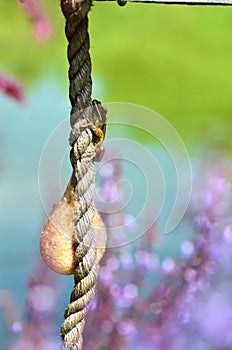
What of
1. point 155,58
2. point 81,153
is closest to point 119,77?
point 155,58

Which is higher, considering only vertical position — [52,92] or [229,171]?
[52,92]

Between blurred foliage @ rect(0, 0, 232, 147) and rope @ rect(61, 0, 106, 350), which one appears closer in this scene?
rope @ rect(61, 0, 106, 350)

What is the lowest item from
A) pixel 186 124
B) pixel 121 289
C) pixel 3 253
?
pixel 121 289

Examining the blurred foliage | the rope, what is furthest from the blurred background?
the rope

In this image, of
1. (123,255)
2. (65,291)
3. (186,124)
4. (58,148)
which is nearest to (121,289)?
(123,255)

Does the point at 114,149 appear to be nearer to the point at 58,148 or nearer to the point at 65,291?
the point at 65,291

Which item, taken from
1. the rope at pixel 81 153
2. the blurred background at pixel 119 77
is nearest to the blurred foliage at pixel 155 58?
the blurred background at pixel 119 77

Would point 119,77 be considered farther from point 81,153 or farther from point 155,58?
point 81,153

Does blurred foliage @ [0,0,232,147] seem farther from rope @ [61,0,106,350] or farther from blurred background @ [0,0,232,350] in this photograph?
rope @ [61,0,106,350]
